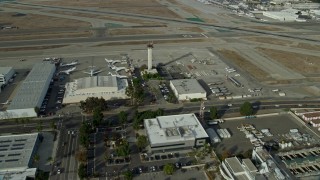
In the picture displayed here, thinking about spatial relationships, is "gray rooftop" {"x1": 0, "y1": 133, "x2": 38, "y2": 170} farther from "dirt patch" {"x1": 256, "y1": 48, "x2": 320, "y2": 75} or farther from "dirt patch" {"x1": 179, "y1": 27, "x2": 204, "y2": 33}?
"dirt patch" {"x1": 179, "y1": 27, "x2": 204, "y2": 33}

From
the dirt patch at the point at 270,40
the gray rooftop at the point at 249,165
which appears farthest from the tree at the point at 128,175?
the dirt patch at the point at 270,40

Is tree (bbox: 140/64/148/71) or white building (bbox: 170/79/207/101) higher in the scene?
A: white building (bbox: 170/79/207/101)

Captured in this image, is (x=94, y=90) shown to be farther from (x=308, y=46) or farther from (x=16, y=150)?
(x=308, y=46)

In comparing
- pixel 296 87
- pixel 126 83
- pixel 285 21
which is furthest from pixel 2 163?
pixel 285 21

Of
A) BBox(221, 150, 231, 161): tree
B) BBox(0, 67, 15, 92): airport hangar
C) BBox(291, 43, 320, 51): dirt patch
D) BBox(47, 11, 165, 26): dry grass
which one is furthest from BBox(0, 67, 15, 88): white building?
BBox(291, 43, 320, 51): dirt patch

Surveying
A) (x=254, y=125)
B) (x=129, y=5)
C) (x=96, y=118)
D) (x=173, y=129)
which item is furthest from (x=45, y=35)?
(x=254, y=125)
